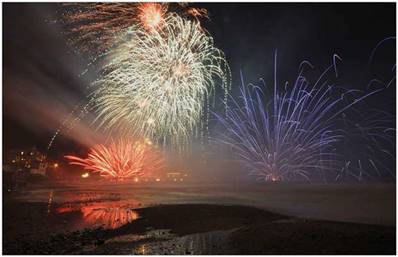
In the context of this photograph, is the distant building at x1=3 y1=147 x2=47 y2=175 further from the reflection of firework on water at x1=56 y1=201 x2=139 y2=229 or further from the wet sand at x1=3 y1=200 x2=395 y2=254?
the wet sand at x1=3 y1=200 x2=395 y2=254

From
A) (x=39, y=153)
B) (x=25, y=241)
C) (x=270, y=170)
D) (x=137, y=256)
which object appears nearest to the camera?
(x=137, y=256)

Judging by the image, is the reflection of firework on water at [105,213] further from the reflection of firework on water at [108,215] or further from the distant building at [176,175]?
the distant building at [176,175]

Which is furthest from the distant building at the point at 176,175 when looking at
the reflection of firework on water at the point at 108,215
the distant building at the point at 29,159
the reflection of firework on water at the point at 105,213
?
the reflection of firework on water at the point at 108,215

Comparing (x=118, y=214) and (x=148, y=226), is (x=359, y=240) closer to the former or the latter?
(x=148, y=226)

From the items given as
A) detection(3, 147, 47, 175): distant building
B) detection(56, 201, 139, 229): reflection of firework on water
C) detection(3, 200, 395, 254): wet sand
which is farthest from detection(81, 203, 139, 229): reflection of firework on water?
detection(3, 147, 47, 175): distant building

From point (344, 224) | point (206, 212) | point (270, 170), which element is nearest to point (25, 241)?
point (206, 212)

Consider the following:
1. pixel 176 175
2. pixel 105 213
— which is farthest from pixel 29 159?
pixel 105 213

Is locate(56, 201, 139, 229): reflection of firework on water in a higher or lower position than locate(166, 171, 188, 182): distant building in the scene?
lower

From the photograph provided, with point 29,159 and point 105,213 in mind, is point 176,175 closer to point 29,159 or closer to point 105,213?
point 29,159
